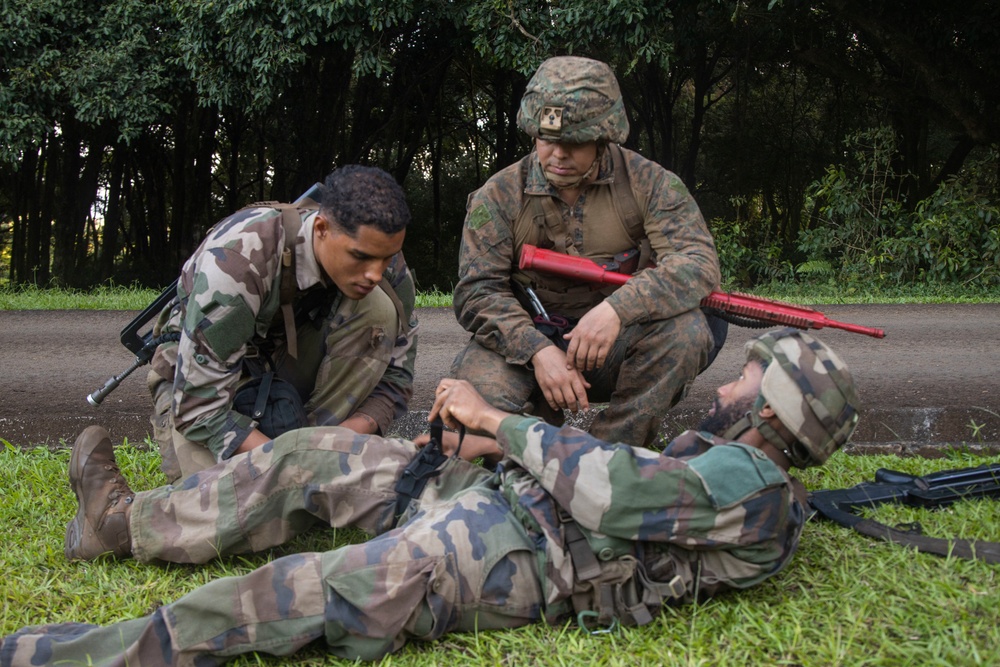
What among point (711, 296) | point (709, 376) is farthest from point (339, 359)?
point (709, 376)

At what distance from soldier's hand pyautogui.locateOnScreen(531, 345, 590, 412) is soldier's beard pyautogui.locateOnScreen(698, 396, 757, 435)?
27.7 inches

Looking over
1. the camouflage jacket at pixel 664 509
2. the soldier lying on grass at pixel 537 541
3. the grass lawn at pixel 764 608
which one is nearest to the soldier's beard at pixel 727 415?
the soldier lying on grass at pixel 537 541

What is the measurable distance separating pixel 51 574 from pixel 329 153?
13847 mm

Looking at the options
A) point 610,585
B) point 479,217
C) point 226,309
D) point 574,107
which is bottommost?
point 610,585

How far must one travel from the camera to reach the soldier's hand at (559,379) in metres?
3.68

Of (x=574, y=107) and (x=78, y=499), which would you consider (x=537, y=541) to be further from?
(x=574, y=107)

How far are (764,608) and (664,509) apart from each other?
486 mm

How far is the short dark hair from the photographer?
3.38 meters

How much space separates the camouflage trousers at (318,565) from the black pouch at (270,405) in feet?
1.43

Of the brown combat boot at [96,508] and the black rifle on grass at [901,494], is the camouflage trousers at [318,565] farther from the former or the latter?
the black rifle on grass at [901,494]

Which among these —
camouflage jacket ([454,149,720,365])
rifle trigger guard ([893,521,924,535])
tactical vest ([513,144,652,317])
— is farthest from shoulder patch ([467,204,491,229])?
rifle trigger guard ([893,521,924,535])

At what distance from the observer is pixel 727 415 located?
9.93ft

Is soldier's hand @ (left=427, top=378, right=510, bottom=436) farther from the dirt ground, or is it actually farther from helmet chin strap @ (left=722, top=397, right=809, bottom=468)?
the dirt ground

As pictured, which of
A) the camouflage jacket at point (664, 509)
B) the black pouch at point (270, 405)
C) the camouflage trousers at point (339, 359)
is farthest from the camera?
the camouflage trousers at point (339, 359)
